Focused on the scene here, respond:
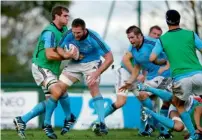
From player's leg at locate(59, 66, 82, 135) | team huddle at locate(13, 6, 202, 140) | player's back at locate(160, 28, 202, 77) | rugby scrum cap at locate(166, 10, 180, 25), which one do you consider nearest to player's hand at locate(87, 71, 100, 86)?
team huddle at locate(13, 6, 202, 140)

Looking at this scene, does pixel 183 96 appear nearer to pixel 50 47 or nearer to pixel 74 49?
pixel 74 49

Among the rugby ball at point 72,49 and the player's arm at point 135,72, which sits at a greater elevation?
the rugby ball at point 72,49

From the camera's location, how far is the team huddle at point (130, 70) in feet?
43.9

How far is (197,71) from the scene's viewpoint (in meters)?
13.3

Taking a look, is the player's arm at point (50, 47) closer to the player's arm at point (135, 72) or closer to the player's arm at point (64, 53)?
the player's arm at point (64, 53)

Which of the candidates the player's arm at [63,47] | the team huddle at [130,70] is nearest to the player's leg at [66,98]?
the team huddle at [130,70]

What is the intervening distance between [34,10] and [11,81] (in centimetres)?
2492

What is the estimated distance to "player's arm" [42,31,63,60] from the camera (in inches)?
591

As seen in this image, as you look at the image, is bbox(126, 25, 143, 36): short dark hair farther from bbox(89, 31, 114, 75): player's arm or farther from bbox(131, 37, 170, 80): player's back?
bbox(89, 31, 114, 75): player's arm

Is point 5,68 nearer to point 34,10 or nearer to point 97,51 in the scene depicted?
point 34,10

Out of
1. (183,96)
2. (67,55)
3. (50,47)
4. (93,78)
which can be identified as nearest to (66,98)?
(93,78)

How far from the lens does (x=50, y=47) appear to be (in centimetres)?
1501

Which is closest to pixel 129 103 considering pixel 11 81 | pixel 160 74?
pixel 11 81

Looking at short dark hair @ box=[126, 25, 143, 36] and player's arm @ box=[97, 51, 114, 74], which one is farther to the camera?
short dark hair @ box=[126, 25, 143, 36]
